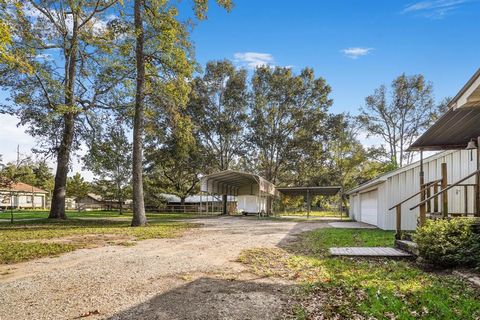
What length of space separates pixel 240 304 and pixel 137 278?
81.8 inches

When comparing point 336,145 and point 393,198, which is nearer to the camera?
point 393,198

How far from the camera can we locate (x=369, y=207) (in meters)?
20.4

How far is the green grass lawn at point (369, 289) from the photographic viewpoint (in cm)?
382

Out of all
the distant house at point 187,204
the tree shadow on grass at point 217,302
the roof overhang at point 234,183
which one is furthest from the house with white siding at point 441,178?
the distant house at point 187,204

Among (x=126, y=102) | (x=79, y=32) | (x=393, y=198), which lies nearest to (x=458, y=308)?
(x=393, y=198)

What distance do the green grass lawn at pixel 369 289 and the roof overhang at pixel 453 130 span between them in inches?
132

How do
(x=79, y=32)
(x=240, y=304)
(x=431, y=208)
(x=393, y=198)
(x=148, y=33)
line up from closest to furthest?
(x=240, y=304) < (x=431, y=208) < (x=393, y=198) < (x=148, y=33) < (x=79, y=32)

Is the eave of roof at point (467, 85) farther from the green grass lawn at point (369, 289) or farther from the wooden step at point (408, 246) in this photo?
the green grass lawn at point (369, 289)

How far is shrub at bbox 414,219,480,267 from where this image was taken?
5961mm

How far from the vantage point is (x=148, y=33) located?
17.0 metres

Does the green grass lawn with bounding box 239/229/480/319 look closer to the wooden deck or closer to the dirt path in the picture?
the wooden deck

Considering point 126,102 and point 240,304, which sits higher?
point 126,102

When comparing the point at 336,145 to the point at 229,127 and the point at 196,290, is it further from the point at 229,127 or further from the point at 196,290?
the point at 196,290

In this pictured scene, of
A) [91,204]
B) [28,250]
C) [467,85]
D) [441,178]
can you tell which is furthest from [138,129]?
[91,204]
